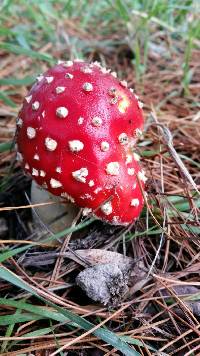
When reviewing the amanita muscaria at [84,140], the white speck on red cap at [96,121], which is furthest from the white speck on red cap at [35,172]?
the white speck on red cap at [96,121]

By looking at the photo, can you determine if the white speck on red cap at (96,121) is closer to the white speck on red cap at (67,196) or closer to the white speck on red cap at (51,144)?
the white speck on red cap at (51,144)

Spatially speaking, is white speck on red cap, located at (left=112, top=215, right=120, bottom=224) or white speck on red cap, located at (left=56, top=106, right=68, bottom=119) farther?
white speck on red cap, located at (left=112, top=215, right=120, bottom=224)

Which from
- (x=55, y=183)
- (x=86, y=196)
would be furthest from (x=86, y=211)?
(x=55, y=183)

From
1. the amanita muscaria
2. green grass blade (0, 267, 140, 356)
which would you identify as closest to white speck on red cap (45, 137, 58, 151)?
the amanita muscaria

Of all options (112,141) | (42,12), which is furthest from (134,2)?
(112,141)

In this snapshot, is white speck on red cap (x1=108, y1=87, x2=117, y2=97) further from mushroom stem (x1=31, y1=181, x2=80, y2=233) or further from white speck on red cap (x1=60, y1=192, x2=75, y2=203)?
mushroom stem (x1=31, y1=181, x2=80, y2=233)

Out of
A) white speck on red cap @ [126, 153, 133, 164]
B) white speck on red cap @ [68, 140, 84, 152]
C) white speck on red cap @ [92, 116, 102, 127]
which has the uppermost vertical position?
white speck on red cap @ [92, 116, 102, 127]
